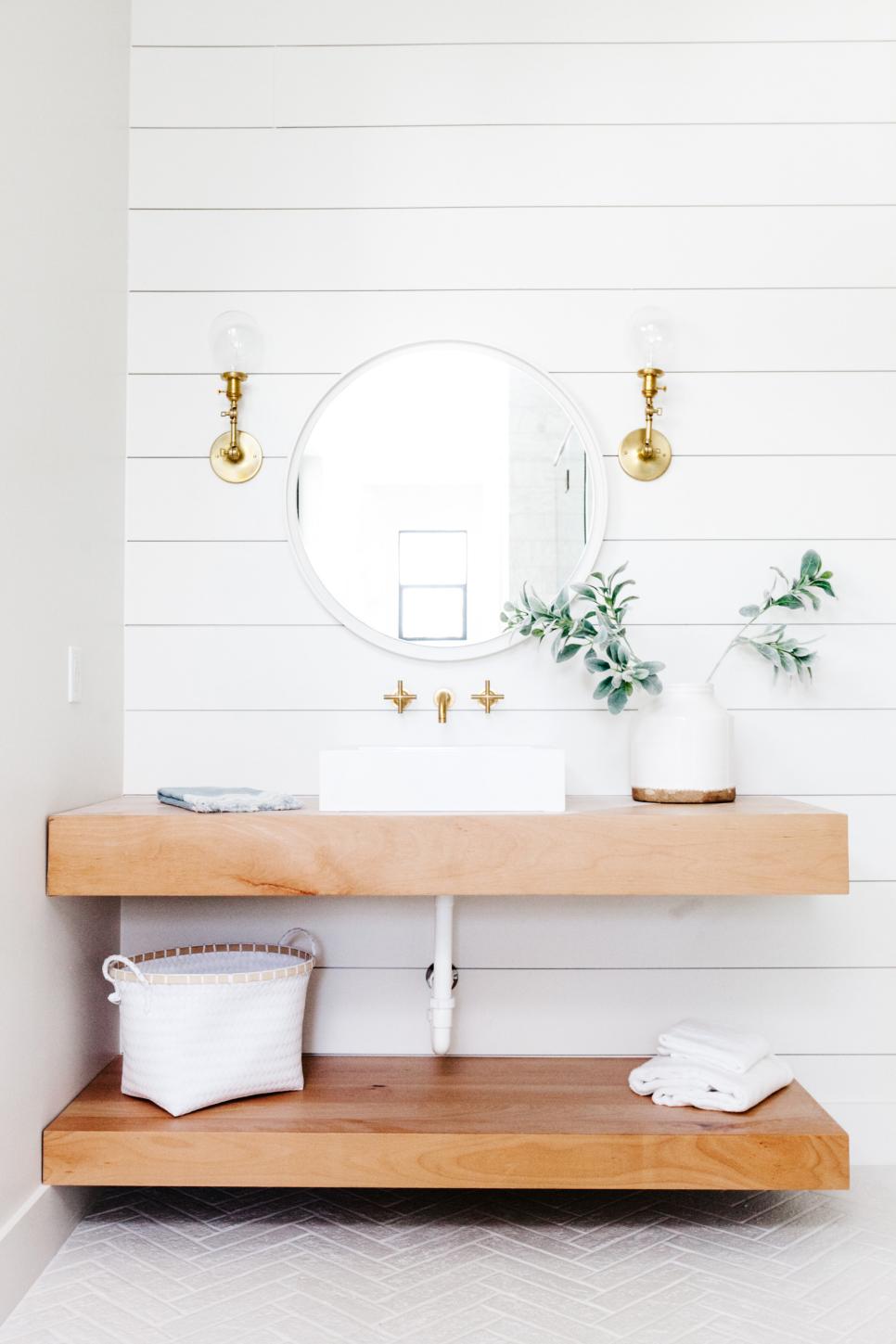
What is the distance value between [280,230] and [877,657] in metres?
1.52

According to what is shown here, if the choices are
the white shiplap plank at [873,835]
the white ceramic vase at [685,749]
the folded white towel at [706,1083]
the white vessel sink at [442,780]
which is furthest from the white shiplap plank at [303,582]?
the folded white towel at [706,1083]

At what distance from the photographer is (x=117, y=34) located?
218 cm

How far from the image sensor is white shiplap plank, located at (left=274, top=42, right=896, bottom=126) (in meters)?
2.26

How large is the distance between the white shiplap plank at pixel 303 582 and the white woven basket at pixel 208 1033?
721 mm

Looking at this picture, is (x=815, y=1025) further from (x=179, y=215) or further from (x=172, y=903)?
(x=179, y=215)

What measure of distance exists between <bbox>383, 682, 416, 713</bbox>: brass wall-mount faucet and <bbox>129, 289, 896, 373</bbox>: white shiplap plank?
675mm

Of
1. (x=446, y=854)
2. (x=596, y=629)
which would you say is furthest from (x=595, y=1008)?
(x=596, y=629)

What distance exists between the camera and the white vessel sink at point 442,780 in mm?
1836

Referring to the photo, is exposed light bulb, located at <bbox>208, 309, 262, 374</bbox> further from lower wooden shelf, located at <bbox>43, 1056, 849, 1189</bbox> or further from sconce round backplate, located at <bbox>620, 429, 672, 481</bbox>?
lower wooden shelf, located at <bbox>43, 1056, 849, 1189</bbox>

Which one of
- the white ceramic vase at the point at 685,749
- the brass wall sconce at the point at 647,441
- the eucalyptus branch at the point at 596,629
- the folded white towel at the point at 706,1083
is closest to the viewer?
the folded white towel at the point at 706,1083

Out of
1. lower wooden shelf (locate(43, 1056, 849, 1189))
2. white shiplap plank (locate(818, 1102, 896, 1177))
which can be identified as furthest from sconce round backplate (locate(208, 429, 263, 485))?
white shiplap plank (locate(818, 1102, 896, 1177))

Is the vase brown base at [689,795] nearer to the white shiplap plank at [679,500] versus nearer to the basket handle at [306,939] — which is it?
the white shiplap plank at [679,500]

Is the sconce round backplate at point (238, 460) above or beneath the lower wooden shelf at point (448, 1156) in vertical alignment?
above

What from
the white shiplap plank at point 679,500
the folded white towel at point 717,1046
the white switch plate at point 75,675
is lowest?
the folded white towel at point 717,1046
